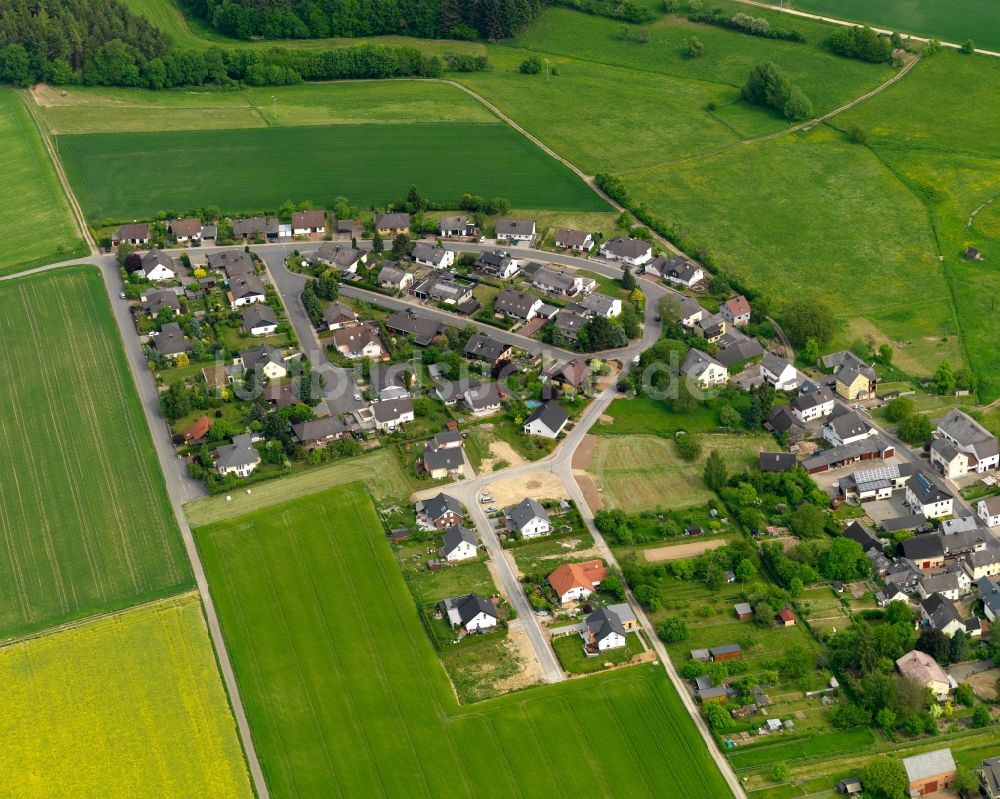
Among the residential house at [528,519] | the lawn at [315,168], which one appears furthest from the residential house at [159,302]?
the residential house at [528,519]

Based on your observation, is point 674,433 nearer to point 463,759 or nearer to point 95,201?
point 463,759

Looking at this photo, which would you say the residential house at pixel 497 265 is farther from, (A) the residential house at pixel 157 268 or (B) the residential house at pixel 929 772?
(B) the residential house at pixel 929 772

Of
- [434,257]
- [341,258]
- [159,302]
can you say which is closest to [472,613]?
[159,302]

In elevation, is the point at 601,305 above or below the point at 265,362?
above

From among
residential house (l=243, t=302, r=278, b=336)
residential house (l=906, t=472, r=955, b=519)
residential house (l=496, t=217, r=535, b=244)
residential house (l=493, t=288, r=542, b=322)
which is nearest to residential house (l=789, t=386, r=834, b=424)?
residential house (l=906, t=472, r=955, b=519)

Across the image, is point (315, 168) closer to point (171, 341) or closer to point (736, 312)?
point (171, 341)

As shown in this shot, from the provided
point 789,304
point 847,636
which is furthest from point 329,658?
point 789,304

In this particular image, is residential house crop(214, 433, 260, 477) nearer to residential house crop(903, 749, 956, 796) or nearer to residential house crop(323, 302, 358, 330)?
residential house crop(323, 302, 358, 330)
